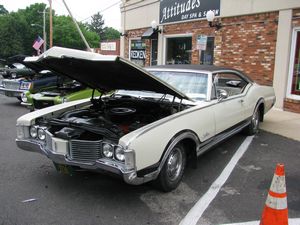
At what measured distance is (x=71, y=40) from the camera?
71.7 m

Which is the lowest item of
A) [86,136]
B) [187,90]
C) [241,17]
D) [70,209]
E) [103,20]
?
[70,209]

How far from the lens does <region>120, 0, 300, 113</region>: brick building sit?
9522 millimetres

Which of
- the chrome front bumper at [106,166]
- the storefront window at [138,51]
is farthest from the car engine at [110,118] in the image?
the storefront window at [138,51]

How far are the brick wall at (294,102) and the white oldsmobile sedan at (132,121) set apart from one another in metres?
4.34

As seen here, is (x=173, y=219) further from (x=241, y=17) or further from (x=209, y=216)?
(x=241, y=17)

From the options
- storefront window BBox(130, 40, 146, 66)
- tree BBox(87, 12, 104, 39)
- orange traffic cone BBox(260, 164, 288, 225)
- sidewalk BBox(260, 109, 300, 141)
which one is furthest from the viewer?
tree BBox(87, 12, 104, 39)

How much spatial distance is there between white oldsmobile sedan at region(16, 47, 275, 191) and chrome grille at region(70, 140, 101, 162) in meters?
0.01

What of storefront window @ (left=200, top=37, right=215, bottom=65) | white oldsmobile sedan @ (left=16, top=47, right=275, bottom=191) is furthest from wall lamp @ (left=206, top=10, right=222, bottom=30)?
white oldsmobile sedan @ (left=16, top=47, right=275, bottom=191)

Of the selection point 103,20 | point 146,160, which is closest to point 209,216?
point 146,160

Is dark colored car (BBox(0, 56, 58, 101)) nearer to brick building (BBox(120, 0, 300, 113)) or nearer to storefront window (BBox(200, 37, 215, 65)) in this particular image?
brick building (BBox(120, 0, 300, 113))

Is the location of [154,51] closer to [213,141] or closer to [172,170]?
[213,141]

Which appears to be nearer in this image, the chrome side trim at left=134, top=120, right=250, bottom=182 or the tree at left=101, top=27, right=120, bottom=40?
the chrome side trim at left=134, top=120, right=250, bottom=182

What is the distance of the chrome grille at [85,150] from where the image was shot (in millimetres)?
3520

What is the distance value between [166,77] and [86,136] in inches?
80.7
